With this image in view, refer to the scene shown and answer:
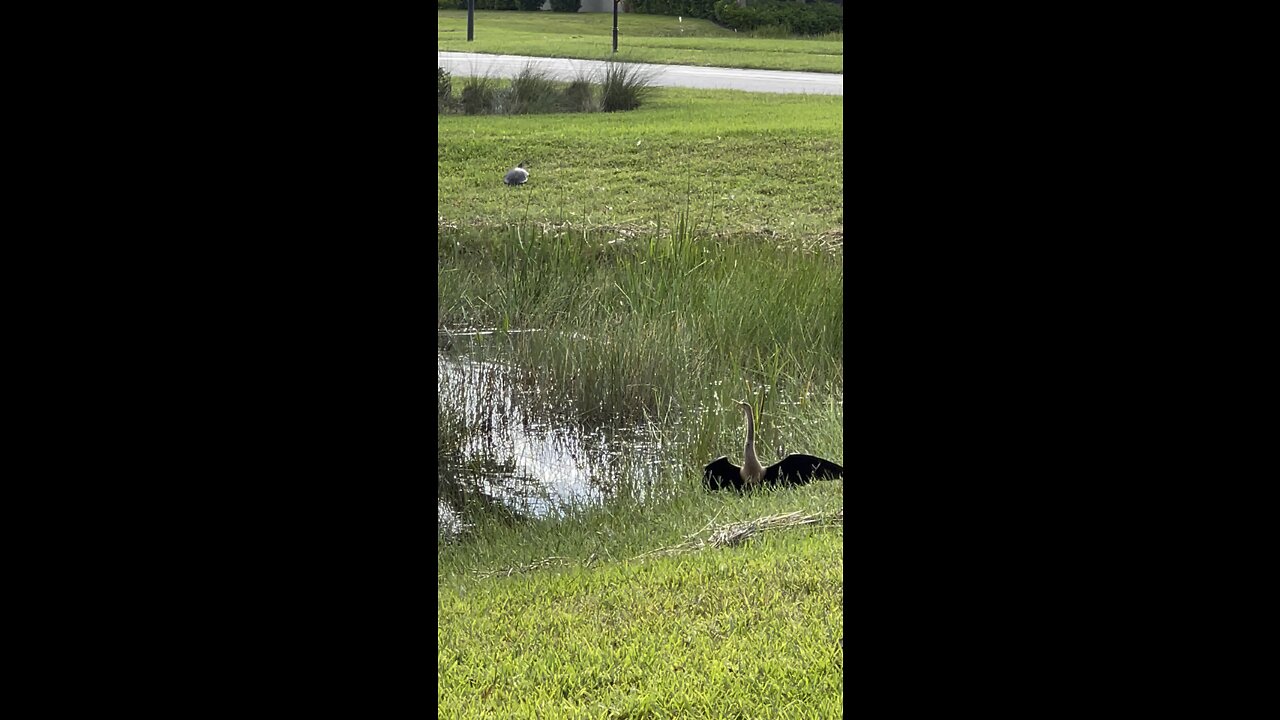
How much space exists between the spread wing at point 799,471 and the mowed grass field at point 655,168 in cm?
271

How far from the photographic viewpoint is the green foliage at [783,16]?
61.3ft

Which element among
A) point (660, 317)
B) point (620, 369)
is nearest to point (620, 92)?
point (660, 317)

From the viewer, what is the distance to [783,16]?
19.1 meters

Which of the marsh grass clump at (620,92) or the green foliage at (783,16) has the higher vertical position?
the green foliage at (783,16)

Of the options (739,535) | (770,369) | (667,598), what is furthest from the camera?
(770,369)

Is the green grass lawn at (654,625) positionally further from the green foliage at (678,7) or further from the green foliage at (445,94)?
the green foliage at (678,7)

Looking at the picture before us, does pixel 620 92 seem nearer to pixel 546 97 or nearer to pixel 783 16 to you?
pixel 546 97

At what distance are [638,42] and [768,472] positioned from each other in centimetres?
1402

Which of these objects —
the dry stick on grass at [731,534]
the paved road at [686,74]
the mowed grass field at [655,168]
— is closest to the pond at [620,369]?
the dry stick on grass at [731,534]
